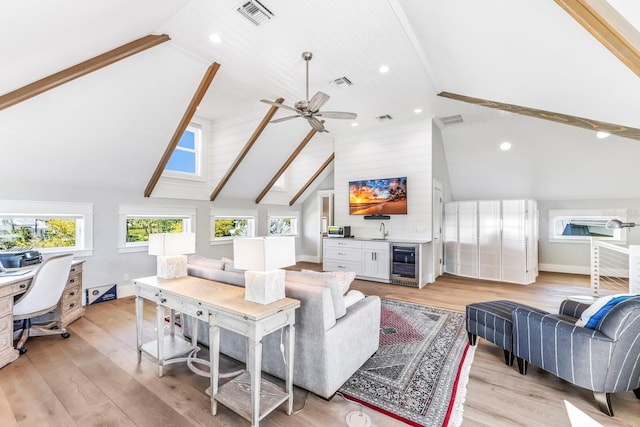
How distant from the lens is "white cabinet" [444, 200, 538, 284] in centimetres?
567

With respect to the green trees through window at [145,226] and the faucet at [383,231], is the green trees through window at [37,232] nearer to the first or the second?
the green trees through window at [145,226]

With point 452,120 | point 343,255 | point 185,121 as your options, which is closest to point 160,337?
point 185,121

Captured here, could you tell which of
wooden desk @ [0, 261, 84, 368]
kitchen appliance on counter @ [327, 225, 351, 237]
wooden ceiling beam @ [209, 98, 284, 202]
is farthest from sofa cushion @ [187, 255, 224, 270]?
kitchen appliance on counter @ [327, 225, 351, 237]

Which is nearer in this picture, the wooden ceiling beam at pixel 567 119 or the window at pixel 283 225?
the wooden ceiling beam at pixel 567 119

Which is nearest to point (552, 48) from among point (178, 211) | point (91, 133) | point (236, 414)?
point (236, 414)

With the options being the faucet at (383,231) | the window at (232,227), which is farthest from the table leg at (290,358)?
the window at (232,227)

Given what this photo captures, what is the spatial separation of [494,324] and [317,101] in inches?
122

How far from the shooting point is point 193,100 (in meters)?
4.18

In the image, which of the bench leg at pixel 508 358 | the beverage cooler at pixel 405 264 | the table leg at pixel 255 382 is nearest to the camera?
the table leg at pixel 255 382

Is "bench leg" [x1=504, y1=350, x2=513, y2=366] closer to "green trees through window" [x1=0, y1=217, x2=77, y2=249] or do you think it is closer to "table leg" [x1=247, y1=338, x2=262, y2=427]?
"table leg" [x1=247, y1=338, x2=262, y2=427]

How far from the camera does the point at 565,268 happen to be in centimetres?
661

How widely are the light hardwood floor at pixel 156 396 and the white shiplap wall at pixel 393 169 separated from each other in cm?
313

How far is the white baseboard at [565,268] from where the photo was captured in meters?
6.41

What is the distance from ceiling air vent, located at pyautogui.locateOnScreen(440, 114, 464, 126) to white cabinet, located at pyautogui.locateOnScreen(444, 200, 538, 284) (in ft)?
6.00
